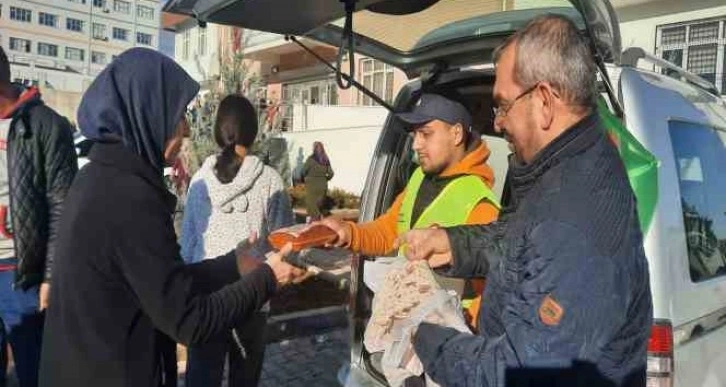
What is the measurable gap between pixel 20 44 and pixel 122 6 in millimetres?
15241

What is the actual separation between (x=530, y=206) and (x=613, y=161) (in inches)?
8.5

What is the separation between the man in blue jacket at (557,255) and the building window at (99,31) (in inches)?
3495

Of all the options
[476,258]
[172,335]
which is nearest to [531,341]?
[476,258]

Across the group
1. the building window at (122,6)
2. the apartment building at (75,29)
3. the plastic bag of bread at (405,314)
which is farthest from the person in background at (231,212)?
the building window at (122,6)

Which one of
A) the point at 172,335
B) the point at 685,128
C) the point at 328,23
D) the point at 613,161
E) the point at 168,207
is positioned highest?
the point at 328,23

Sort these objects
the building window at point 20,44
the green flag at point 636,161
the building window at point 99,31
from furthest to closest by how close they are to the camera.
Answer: the building window at point 99,31 < the building window at point 20,44 < the green flag at point 636,161

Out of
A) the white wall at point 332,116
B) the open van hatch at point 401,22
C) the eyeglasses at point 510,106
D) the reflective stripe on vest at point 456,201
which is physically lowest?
the reflective stripe on vest at point 456,201

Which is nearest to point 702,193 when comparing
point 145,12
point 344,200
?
point 344,200

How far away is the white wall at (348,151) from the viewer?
1716 cm

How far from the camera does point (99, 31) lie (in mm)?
82375

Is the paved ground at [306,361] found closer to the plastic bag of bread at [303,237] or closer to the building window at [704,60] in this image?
the plastic bag of bread at [303,237]

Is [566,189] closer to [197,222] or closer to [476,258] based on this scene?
[476,258]

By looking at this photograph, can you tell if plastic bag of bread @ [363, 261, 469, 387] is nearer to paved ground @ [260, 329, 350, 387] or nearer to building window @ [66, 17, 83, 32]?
paved ground @ [260, 329, 350, 387]

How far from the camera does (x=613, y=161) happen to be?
1.46 metres
